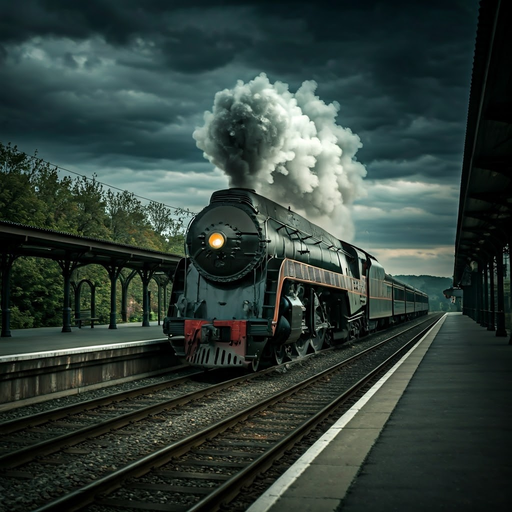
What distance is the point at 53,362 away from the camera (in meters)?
9.86

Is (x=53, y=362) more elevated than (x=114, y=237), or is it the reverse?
(x=114, y=237)

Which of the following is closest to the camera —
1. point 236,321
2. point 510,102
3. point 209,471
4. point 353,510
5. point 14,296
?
point 353,510

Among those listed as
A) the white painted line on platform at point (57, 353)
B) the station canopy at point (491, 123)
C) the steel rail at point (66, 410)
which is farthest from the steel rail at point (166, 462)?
the station canopy at point (491, 123)

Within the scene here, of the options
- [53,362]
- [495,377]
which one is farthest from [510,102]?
[53,362]

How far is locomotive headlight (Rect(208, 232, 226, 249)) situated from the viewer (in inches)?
464

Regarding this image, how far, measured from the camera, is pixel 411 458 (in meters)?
5.02

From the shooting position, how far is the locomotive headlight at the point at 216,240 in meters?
11.8

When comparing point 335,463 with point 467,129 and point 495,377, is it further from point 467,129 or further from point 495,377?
point 467,129

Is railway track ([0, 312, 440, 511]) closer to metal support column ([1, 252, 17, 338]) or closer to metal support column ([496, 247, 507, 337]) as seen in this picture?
metal support column ([1, 252, 17, 338])

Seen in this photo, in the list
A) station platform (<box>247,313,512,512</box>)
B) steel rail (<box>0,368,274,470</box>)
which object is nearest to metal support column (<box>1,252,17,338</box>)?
steel rail (<box>0,368,274,470</box>)

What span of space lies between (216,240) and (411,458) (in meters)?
7.51

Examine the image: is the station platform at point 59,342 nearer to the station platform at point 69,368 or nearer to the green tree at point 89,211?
the station platform at point 69,368

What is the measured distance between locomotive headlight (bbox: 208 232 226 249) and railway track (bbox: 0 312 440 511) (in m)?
3.39

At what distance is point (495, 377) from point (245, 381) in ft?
15.6
